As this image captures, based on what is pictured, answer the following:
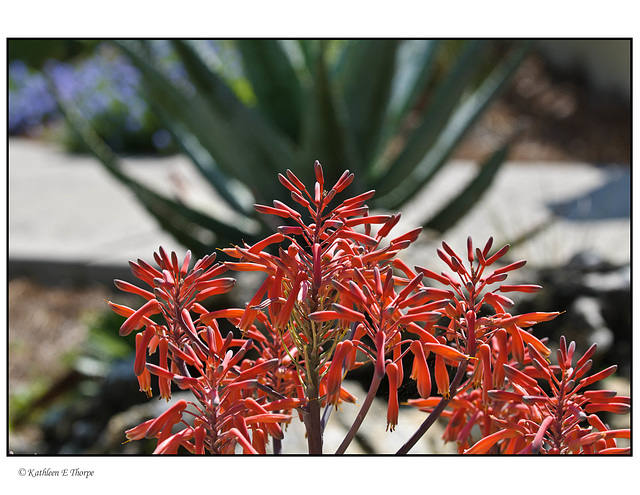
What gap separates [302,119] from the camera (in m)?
2.00

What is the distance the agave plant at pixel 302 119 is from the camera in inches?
66.4

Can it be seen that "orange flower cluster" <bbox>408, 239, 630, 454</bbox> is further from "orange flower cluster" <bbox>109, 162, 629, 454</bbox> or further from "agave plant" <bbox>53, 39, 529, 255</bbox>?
"agave plant" <bbox>53, 39, 529, 255</bbox>

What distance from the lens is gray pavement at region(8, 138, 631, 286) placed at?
7.01 feet

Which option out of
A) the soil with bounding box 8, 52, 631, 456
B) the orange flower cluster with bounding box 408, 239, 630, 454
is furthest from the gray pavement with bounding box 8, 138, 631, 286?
the orange flower cluster with bounding box 408, 239, 630, 454

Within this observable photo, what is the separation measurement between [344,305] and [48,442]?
5.05 ft

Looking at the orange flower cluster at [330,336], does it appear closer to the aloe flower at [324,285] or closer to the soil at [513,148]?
the aloe flower at [324,285]

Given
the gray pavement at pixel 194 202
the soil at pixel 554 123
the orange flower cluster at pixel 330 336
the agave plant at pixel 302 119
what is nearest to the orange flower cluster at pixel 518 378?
the orange flower cluster at pixel 330 336

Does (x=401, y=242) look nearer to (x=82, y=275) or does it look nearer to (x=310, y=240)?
(x=310, y=240)

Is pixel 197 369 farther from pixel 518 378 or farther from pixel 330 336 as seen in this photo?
pixel 518 378

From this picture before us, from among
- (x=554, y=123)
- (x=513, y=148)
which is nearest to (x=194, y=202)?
(x=513, y=148)

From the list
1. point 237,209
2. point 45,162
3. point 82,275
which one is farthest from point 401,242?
point 45,162

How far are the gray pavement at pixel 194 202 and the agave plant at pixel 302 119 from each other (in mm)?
173

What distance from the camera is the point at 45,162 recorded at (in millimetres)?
4383

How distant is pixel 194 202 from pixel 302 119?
25.9 inches
